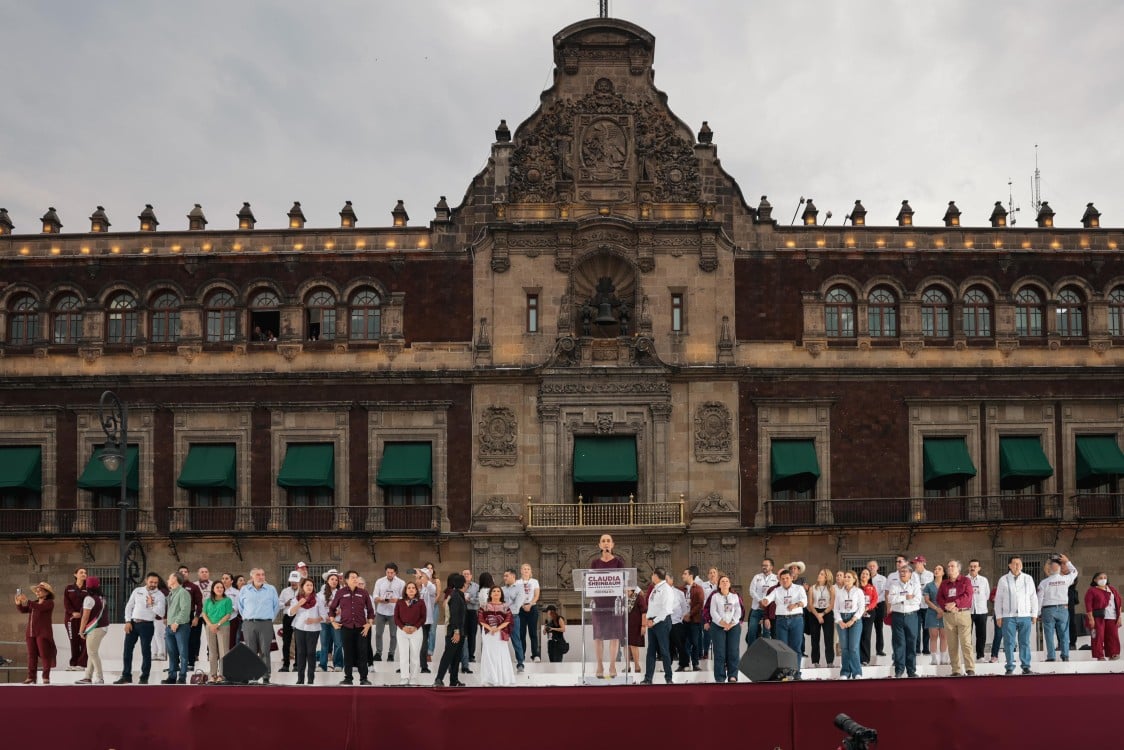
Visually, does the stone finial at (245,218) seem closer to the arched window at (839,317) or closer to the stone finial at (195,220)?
the stone finial at (195,220)

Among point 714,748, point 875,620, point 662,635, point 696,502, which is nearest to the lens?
point 714,748

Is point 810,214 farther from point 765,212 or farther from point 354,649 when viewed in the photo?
point 354,649

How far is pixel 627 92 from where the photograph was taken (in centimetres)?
3503

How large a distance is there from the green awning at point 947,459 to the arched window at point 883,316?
333 centimetres

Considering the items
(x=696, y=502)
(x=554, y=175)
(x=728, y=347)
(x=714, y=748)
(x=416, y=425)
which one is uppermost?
(x=554, y=175)

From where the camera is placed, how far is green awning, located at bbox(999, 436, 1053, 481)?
1319 inches

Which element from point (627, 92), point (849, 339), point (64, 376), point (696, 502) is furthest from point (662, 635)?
point (64, 376)

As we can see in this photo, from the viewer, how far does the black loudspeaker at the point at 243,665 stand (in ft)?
57.7

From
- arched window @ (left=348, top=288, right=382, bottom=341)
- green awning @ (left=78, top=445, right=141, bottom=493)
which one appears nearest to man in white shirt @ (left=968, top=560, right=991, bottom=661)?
arched window @ (left=348, top=288, right=382, bottom=341)

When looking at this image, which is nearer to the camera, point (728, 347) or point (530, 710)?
point (530, 710)

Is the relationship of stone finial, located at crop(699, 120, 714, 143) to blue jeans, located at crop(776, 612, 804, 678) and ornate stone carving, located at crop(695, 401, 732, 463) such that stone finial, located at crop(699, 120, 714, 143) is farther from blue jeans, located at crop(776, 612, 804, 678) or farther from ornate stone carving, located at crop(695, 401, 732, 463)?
blue jeans, located at crop(776, 612, 804, 678)

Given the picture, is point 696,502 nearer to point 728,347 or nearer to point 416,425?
point 728,347

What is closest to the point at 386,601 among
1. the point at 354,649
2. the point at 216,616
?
the point at 354,649

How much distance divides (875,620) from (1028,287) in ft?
57.2
